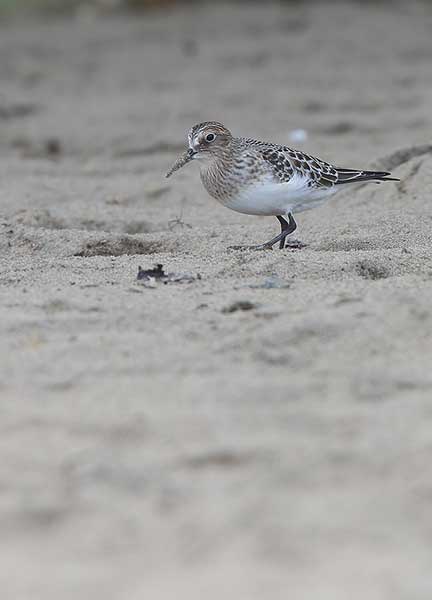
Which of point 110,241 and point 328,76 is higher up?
point 328,76

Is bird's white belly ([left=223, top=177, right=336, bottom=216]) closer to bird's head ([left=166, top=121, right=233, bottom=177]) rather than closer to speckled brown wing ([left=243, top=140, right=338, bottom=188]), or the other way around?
speckled brown wing ([left=243, top=140, right=338, bottom=188])

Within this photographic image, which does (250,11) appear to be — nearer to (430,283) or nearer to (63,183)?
(63,183)

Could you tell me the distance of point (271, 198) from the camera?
20.8 ft

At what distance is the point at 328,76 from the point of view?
12.1m

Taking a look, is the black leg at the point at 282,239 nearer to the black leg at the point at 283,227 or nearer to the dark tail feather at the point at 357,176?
the black leg at the point at 283,227

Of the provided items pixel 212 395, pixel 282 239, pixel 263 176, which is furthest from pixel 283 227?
pixel 212 395

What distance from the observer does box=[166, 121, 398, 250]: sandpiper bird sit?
635 centimetres

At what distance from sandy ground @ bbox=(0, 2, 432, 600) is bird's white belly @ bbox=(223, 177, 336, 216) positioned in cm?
23

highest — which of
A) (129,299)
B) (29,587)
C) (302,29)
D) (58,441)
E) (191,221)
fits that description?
(302,29)

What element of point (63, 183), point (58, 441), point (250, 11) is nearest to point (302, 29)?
point (250, 11)

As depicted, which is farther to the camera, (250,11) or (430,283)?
(250,11)

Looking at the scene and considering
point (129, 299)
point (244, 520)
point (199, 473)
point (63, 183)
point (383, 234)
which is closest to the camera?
point (244, 520)

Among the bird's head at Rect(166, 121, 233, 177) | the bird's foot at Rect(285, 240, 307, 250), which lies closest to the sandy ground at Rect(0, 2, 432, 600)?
the bird's foot at Rect(285, 240, 307, 250)

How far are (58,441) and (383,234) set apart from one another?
3.20m
